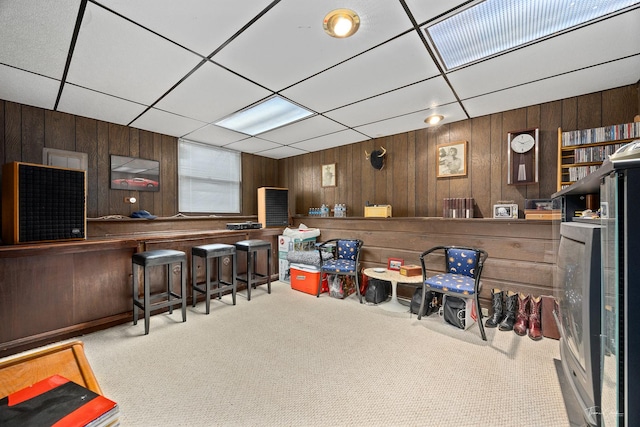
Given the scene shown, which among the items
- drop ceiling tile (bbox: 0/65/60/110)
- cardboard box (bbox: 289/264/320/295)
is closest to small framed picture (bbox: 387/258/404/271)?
cardboard box (bbox: 289/264/320/295)

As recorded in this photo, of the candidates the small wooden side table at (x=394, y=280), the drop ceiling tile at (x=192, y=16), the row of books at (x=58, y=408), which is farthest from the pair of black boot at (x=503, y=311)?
the drop ceiling tile at (x=192, y=16)

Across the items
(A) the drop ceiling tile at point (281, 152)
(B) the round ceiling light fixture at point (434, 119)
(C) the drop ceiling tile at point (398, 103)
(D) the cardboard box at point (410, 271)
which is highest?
(C) the drop ceiling tile at point (398, 103)

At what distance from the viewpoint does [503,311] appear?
297cm

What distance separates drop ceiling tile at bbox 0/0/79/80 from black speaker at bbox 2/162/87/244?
2.96 feet

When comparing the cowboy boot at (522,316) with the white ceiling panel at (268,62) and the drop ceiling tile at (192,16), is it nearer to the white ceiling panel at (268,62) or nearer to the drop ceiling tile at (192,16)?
the white ceiling panel at (268,62)

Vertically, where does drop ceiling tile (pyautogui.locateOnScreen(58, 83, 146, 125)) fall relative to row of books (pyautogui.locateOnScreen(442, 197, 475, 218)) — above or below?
above

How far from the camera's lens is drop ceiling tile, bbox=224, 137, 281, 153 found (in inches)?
180

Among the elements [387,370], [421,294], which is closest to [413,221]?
[421,294]

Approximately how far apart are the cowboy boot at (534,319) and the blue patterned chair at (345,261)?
1.84 metres

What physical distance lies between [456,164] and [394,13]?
256 centimetres

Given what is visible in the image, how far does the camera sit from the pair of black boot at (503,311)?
2.81m

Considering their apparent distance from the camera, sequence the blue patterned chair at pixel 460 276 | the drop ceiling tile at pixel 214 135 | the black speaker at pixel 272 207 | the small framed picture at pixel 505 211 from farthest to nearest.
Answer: the black speaker at pixel 272 207, the drop ceiling tile at pixel 214 135, the small framed picture at pixel 505 211, the blue patterned chair at pixel 460 276

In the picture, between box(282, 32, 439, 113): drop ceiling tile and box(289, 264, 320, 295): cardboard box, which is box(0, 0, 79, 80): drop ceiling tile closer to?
box(282, 32, 439, 113): drop ceiling tile

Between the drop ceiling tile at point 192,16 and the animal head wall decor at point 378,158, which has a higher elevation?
the drop ceiling tile at point 192,16
